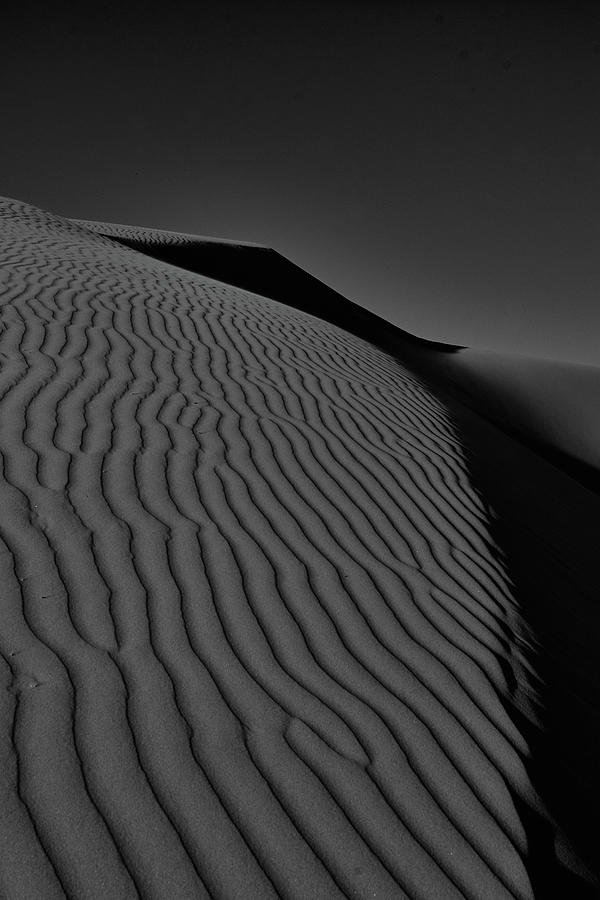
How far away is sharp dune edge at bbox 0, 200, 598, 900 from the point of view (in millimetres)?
2045

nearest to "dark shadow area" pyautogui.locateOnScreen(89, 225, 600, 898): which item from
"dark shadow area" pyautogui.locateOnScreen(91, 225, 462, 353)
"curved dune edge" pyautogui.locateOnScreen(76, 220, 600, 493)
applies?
"curved dune edge" pyautogui.locateOnScreen(76, 220, 600, 493)

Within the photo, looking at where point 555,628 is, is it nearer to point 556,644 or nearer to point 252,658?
point 556,644

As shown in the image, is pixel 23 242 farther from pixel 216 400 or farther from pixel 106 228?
pixel 106 228

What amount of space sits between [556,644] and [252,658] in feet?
5.72

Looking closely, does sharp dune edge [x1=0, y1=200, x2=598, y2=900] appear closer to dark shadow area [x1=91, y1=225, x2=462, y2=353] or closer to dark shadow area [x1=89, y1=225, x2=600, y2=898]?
dark shadow area [x1=89, y1=225, x2=600, y2=898]

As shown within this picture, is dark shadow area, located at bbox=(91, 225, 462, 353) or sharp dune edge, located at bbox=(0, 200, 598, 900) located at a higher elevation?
sharp dune edge, located at bbox=(0, 200, 598, 900)

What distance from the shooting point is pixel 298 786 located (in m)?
2.28

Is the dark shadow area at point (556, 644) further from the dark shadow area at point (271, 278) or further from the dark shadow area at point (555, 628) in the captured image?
the dark shadow area at point (271, 278)

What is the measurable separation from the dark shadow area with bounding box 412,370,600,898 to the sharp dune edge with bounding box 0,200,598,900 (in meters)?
0.02

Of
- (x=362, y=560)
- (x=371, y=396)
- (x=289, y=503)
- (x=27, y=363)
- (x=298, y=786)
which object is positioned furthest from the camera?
(x=371, y=396)

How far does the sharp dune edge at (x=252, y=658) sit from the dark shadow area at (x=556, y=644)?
22mm

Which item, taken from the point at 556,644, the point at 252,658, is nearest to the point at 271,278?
the point at 556,644

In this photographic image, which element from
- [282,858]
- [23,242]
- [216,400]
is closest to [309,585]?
[282,858]

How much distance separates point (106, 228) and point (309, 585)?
104 feet
